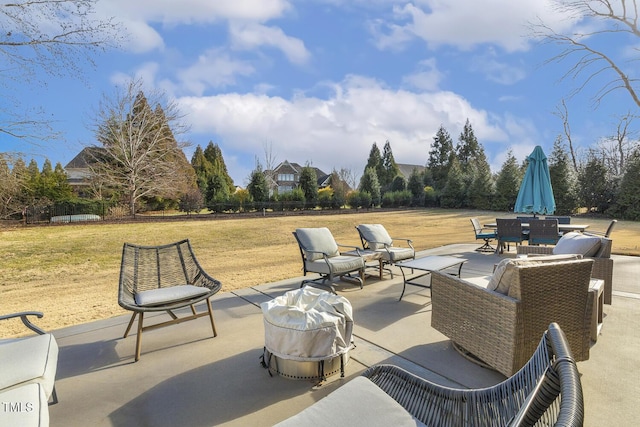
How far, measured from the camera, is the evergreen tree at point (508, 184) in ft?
77.4

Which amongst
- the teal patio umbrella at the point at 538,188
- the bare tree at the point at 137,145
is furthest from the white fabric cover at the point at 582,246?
the bare tree at the point at 137,145

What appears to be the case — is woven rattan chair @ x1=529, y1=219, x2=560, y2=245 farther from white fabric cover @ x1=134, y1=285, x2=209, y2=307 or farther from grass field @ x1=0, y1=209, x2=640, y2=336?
white fabric cover @ x1=134, y1=285, x2=209, y2=307

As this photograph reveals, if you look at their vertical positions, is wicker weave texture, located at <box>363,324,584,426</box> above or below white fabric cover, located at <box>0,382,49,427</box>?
above

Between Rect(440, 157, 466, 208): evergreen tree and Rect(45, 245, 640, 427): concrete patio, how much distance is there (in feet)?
84.6

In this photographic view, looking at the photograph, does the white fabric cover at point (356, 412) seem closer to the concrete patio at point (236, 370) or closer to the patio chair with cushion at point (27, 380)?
the concrete patio at point (236, 370)

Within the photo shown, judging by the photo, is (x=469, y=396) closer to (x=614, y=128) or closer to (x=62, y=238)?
(x=62, y=238)

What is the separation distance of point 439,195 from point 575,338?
2920 cm

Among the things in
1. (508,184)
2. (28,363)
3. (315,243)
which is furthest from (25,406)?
(508,184)

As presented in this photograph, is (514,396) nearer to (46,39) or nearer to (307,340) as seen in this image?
(307,340)

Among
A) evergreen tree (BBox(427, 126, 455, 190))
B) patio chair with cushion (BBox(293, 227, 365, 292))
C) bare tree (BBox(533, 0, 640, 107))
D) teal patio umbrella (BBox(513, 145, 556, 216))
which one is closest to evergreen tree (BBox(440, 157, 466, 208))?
bare tree (BBox(533, 0, 640, 107))

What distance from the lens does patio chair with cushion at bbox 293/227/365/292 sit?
13.9 ft

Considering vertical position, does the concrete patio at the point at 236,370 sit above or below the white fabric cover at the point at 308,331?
below

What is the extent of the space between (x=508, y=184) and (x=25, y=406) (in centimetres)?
2757

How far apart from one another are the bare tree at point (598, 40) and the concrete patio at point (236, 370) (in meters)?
14.3
